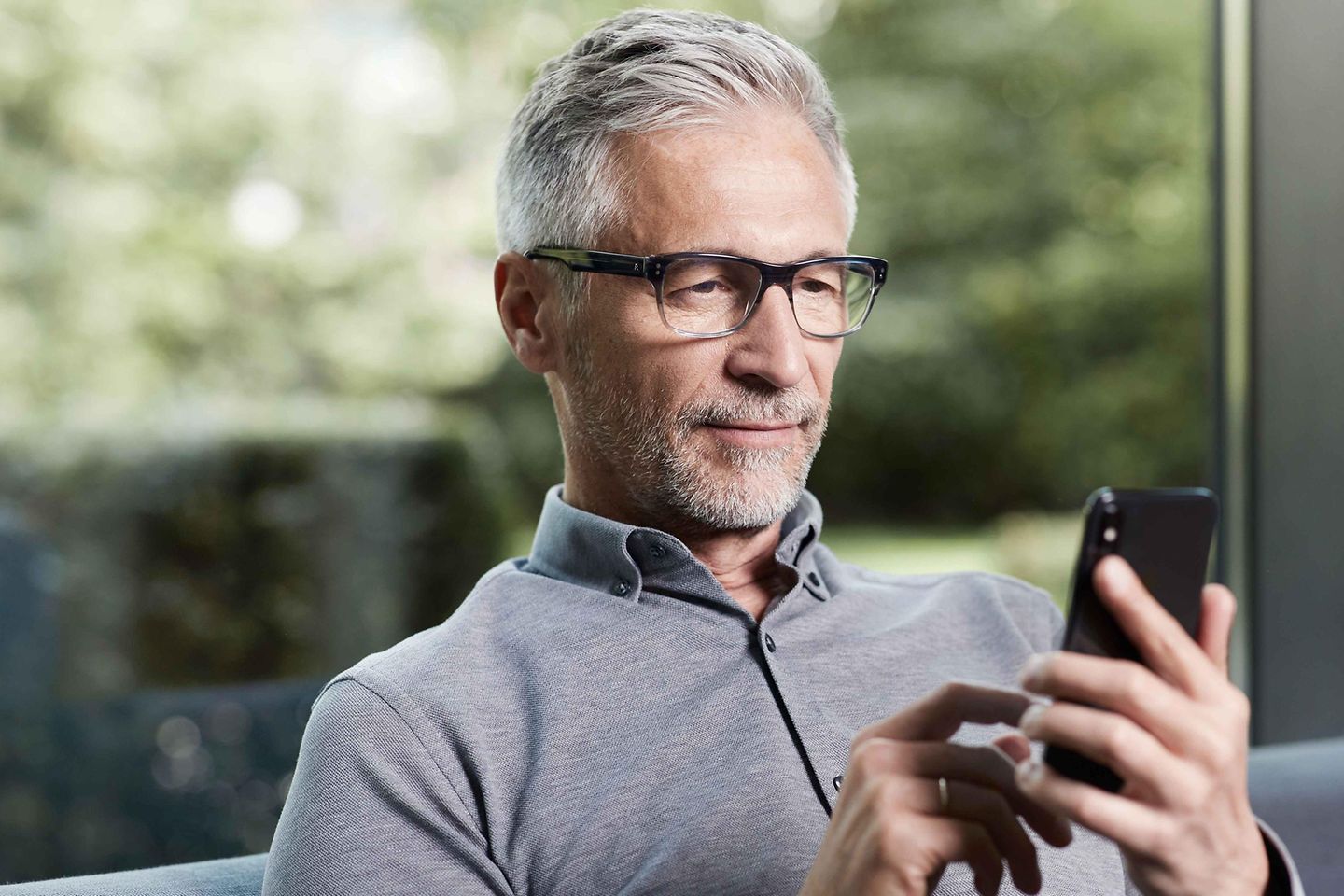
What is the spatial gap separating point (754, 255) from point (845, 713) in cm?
44

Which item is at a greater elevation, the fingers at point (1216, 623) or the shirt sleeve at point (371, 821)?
the fingers at point (1216, 623)

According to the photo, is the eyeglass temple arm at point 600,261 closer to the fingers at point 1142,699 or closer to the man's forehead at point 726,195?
the man's forehead at point 726,195

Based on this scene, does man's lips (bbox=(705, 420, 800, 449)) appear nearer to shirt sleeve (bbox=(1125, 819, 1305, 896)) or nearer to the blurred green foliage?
shirt sleeve (bbox=(1125, 819, 1305, 896))

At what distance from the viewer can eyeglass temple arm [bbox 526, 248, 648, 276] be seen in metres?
1.18

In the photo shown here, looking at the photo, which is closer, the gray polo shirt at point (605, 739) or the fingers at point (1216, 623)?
the fingers at point (1216, 623)

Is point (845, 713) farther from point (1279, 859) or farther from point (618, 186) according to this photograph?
point (618, 186)

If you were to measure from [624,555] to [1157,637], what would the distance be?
0.62 metres

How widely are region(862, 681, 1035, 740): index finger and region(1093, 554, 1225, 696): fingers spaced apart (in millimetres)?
138

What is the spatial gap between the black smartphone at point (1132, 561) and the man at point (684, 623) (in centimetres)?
12

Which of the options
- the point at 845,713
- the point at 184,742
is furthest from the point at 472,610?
the point at 184,742

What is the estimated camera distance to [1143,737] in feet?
2.05

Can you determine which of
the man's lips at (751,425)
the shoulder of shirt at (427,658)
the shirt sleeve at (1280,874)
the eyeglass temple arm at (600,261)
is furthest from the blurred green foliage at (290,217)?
the shirt sleeve at (1280,874)

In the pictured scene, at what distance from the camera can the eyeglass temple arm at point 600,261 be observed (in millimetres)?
1183

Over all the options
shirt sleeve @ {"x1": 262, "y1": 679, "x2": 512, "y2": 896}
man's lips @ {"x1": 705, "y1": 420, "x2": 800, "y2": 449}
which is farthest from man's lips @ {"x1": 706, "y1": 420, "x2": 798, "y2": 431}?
shirt sleeve @ {"x1": 262, "y1": 679, "x2": 512, "y2": 896}
